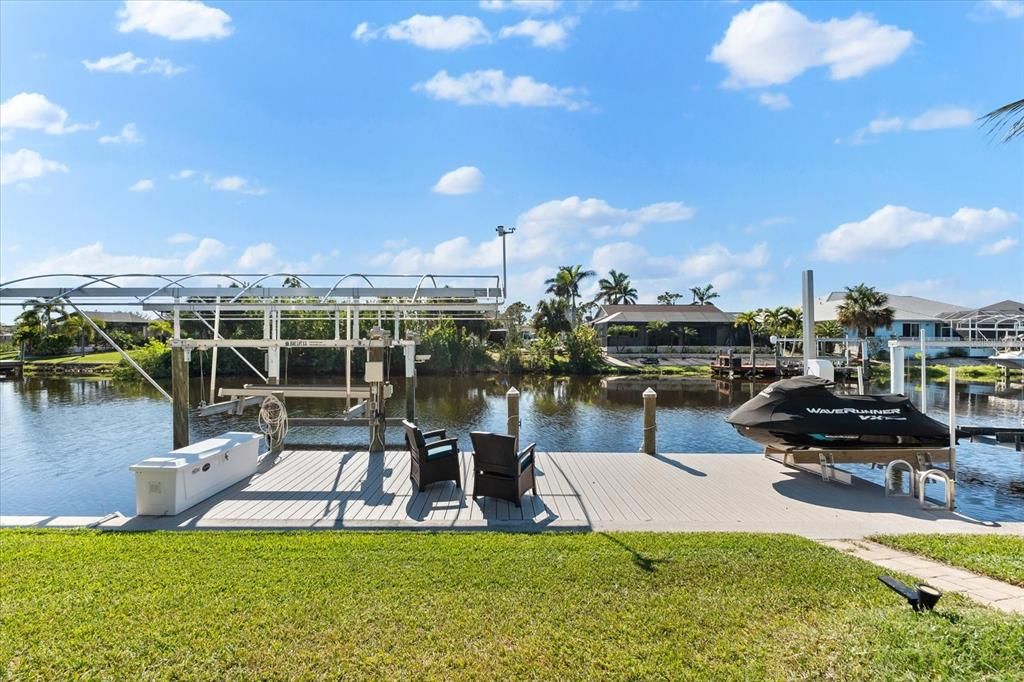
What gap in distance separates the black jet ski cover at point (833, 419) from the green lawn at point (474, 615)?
2.95 meters

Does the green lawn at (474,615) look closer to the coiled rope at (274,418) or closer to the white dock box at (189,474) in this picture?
the white dock box at (189,474)

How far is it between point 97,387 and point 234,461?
28.2 m

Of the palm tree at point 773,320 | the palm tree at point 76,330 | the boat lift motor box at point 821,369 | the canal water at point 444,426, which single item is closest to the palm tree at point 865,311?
the palm tree at point 773,320

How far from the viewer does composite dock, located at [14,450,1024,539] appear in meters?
5.71

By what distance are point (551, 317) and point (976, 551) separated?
47635 millimetres

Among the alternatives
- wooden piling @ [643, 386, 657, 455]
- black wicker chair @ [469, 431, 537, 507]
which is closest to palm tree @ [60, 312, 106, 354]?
wooden piling @ [643, 386, 657, 455]

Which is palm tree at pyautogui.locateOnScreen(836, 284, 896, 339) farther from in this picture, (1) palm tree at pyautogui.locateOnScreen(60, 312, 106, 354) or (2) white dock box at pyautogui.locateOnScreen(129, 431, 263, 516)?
(1) palm tree at pyautogui.locateOnScreen(60, 312, 106, 354)

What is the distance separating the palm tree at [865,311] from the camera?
4028cm

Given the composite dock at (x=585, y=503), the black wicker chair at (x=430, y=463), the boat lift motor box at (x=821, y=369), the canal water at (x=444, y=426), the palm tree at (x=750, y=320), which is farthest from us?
the palm tree at (x=750, y=320)

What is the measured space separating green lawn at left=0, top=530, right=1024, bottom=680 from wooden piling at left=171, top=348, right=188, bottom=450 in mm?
3991

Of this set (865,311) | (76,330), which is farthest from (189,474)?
(76,330)

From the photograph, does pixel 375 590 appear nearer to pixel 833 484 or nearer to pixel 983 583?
pixel 983 583

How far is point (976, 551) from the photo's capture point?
4848 millimetres

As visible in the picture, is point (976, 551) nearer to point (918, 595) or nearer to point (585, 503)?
point (918, 595)
